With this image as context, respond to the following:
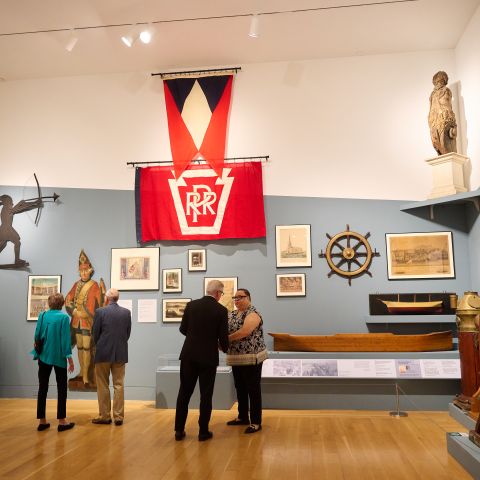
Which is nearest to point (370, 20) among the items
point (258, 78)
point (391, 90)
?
point (391, 90)

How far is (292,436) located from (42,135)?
6.54 metres

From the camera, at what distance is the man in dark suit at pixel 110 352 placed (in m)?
5.69

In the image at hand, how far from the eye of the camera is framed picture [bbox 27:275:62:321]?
7.98 meters

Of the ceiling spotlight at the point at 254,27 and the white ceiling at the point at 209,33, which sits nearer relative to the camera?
the ceiling spotlight at the point at 254,27

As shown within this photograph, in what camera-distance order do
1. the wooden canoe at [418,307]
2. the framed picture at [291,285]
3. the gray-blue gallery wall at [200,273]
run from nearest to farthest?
1. the wooden canoe at [418,307]
2. the gray-blue gallery wall at [200,273]
3. the framed picture at [291,285]

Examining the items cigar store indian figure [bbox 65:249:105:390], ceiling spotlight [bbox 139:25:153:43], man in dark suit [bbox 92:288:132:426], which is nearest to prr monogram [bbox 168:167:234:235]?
cigar store indian figure [bbox 65:249:105:390]

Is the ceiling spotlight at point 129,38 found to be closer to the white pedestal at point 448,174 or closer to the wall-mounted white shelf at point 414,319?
the white pedestal at point 448,174

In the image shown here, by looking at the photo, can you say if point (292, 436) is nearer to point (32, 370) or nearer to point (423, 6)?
point (32, 370)

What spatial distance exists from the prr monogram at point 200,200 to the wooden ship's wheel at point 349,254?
1956mm

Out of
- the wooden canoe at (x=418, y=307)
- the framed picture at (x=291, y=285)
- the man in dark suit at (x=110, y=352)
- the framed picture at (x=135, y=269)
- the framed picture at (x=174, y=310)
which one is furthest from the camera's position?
the framed picture at (x=135, y=269)

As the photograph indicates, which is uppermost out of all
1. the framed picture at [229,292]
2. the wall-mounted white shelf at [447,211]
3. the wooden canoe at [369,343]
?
the wall-mounted white shelf at [447,211]

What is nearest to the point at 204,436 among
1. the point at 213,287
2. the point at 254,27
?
the point at 213,287

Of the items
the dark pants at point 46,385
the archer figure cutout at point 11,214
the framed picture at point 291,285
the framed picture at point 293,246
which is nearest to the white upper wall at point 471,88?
the framed picture at point 293,246

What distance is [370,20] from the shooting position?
7117 mm
